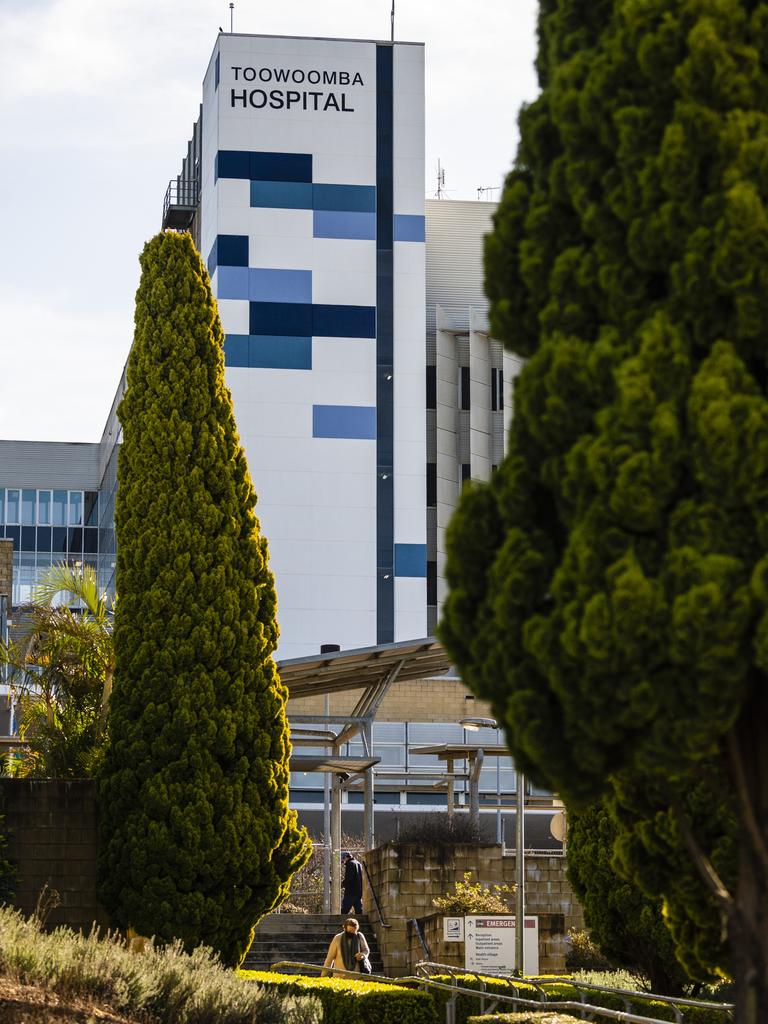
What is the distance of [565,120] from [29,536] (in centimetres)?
6919

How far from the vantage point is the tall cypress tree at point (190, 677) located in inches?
666

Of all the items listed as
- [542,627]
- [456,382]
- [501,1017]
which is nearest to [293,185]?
[456,382]

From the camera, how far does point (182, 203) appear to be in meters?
65.9

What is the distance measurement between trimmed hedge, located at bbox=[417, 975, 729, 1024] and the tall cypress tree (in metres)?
2.27

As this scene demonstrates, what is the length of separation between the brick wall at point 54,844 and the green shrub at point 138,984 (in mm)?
5429

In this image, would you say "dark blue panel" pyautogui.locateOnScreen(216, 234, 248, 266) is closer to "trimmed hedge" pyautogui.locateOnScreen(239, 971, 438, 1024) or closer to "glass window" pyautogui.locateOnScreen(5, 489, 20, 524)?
"glass window" pyautogui.locateOnScreen(5, 489, 20, 524)

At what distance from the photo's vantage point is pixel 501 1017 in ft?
43.1

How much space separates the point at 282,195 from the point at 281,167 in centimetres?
110

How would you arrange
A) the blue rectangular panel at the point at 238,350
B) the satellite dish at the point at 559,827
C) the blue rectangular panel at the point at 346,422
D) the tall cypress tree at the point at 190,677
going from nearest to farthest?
the tall cypress tree at the point at 190,677, the satellite dish at the point at 559,827, the blue rectangular panel at the point at 238,350, the blue rectangular panel at the point at 346,422

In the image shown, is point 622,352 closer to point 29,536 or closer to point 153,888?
point 153,888

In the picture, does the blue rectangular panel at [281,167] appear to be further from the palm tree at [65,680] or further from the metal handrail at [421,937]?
the metal handrail at [421,937]

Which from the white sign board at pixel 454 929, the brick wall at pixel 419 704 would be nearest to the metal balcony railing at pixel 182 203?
the brick wall at pixel 419 704

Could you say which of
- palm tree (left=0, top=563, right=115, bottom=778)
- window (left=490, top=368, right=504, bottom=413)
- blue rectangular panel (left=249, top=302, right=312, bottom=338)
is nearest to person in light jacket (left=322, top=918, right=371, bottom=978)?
palm tree (left=0, top=563, right=115, bottom=778)

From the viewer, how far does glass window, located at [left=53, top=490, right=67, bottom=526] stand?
75.8 metres
